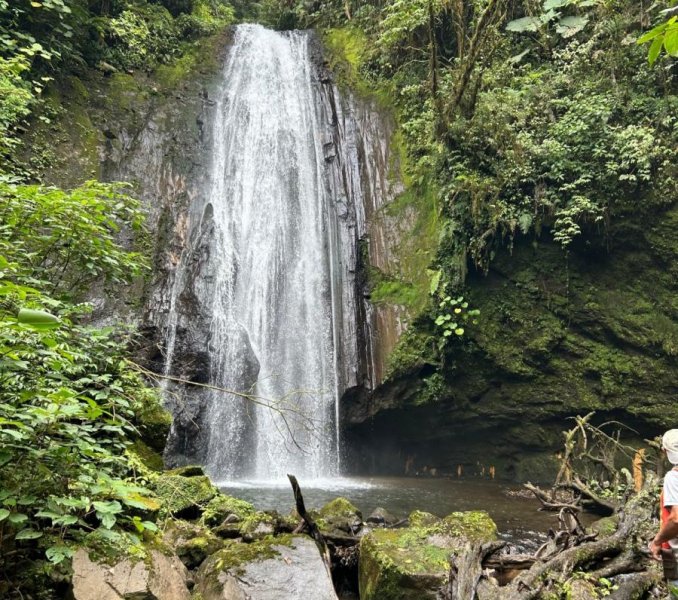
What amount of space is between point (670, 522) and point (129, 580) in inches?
125

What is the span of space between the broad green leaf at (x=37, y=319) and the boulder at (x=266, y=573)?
2642 mm

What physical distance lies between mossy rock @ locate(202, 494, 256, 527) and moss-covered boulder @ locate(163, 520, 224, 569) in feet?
1.25

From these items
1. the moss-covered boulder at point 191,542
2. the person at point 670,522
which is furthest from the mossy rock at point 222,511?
the person at point 670,522

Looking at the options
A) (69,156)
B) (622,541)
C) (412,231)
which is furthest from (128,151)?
(622,541)

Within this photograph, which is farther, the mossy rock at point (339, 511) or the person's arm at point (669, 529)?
the mossy rock at point (339, 511)

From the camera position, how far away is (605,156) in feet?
31.8

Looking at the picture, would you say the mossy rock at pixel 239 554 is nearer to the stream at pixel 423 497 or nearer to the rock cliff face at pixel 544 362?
the stream at pixel 423 497

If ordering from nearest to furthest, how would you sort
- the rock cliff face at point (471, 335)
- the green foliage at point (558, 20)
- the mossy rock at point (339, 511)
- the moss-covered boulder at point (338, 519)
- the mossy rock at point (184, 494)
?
1. the mossy rock at point (184, 494)
2. the moss-covered boulder at point (338, 519)
3. the mossy rock at point (339, 511)
4. the rock cliff face at point (471, 335)
5. the green foliage at point (558, 20)

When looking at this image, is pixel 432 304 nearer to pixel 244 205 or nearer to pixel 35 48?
pixel 244 205

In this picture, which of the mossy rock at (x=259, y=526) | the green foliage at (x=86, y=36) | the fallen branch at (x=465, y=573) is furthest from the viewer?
the green foliage at (x=86, y=36)

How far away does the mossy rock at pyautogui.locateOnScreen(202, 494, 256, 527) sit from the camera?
482cm

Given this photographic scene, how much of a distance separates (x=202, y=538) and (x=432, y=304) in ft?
24.1

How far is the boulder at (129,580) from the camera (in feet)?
8.95

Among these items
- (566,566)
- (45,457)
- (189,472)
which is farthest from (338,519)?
(45,457)
